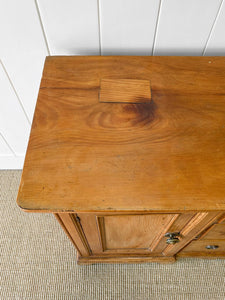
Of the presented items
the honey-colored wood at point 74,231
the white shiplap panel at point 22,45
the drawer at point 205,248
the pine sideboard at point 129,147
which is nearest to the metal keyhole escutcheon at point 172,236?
the pine sideboard at point 129,147

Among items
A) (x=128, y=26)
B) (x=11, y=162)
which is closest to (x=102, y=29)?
(x=128, y=26)

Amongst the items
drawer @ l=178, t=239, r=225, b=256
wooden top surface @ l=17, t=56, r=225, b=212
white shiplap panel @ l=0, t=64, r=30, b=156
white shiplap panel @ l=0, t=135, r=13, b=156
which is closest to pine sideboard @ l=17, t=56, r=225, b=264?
wooden top surface @ l=17, t=56, r=225, b=212

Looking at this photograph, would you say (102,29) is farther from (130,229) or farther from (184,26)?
(130,229)

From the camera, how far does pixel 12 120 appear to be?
90 cm

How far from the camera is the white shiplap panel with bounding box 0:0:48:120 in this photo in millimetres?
545

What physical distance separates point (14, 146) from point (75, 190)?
2.47 feet

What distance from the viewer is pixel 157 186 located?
430mm

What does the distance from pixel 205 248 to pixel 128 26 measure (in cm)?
86

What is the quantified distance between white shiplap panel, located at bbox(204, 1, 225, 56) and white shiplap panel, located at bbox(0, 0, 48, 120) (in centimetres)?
48

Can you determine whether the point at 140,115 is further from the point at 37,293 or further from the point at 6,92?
the point at 37,293

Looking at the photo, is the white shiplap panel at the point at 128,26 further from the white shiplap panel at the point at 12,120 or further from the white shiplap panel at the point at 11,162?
the white shiplap panel at the point at 11,162

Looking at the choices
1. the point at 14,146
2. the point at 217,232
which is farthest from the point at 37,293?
the point at 217,232

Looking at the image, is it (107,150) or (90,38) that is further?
(90,38)

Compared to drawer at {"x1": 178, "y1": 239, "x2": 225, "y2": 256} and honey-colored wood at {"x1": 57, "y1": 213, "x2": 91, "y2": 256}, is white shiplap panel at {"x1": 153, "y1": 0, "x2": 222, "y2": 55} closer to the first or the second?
honey-colored wood at {"x1": 57, "y1": 213, "x2": 91, "y2": 256}
